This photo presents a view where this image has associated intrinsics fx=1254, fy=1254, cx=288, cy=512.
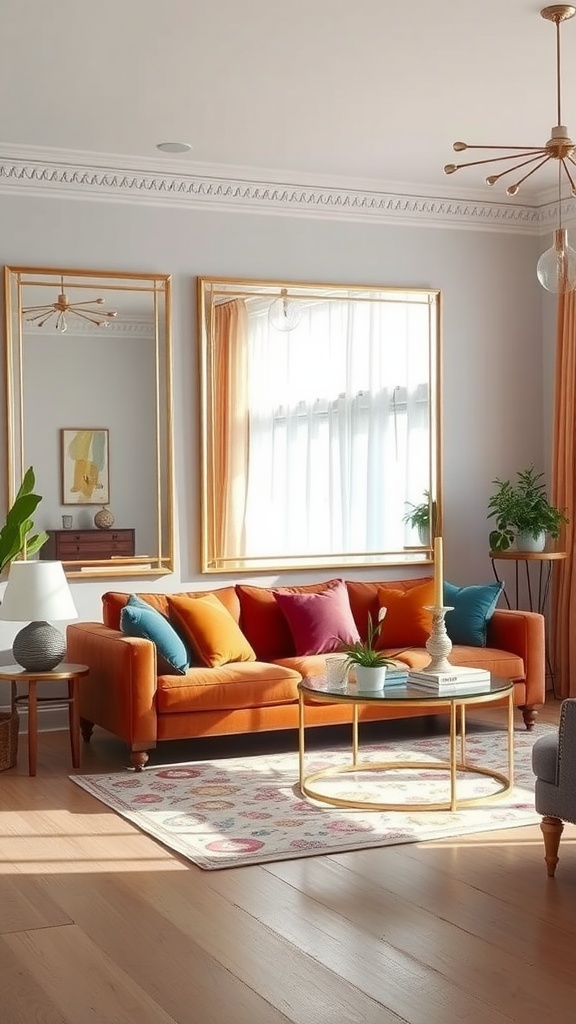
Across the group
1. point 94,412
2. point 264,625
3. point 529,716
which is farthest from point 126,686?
point 529,716

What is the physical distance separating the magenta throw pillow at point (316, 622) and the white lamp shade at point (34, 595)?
1.22 m

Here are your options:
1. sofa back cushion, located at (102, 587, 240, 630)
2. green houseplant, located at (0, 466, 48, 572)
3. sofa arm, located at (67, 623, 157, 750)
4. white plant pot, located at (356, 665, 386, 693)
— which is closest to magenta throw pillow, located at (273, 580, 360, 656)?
sofa back cushion, located at (102, 587, 240, 630)

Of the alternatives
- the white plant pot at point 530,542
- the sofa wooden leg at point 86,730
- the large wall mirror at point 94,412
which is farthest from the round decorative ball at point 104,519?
the white plant pot at point 530,542

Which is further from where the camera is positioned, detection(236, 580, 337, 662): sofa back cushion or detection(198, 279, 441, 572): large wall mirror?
detection(198, 279, 441, 572): large wall mirror

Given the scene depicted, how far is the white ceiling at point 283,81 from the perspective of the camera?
15.4 feet

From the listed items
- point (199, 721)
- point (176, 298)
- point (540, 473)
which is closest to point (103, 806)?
point (199, 721)

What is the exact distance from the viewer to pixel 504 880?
158 inches

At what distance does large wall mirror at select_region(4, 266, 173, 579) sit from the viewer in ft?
21.4

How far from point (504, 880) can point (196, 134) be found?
13.0 feet

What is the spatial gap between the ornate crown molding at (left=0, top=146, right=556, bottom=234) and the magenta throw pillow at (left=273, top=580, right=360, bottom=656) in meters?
2.23

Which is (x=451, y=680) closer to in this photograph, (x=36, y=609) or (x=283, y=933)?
(x=283, y=933)

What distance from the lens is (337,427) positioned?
7277 mm

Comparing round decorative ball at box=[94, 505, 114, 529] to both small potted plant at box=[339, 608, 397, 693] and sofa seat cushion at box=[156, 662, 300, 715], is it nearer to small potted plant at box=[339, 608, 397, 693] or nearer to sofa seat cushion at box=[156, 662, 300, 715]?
sofa seat cushion at box=[156, 662, 300, 715]

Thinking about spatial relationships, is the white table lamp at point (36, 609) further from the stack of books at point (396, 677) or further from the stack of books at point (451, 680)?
the stack of books at point (451, 680)
